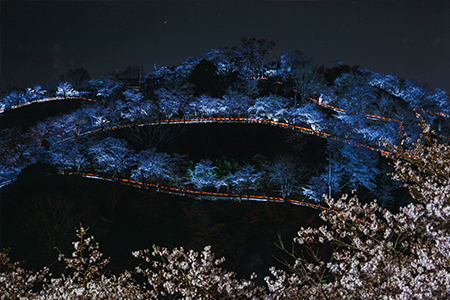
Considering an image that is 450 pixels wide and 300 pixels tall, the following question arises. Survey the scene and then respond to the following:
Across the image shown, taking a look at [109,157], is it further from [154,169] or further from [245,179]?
[245,179]

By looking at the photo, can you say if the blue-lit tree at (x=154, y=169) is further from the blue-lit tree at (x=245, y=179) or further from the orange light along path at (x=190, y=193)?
the blue-lit tree at (x=245, y=179)

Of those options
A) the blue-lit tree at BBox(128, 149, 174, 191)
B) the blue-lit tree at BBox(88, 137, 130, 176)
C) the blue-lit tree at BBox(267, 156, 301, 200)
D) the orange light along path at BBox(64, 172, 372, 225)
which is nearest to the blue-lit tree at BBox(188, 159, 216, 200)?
the orange light along path at BBox(64, 172, 372, 225)

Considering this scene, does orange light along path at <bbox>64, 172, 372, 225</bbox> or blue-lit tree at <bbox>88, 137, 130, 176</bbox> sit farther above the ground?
blue-lit tree at <bbox>88, 137, 130, 176</bbox>

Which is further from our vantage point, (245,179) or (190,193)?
(190,193)

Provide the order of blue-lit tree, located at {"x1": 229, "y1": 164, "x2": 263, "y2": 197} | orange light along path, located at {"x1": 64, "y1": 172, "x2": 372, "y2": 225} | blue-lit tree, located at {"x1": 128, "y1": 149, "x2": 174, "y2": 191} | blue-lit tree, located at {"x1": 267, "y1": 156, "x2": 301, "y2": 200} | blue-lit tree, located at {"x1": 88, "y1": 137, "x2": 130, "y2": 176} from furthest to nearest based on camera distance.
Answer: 1. blue-lit tree, located at {"x1": 88, "y1": 137, "x2": 130, "y2": 176}
2. blue-lit tree, located at {"x1": 128, "y1": 149, "x2": 174, "y2": 191}
3. blue-lit tree, located at {"x1": 229, "y1": 164, "x2": 263, "y2": 197}
4. blue-lit tree, located at {"x1": 267, "y1": 156, "x2": 301, "y2": 200}
5. orange light along path, located at {"x1": 64, "y1": 172, "x2": 372, "y2": 225}

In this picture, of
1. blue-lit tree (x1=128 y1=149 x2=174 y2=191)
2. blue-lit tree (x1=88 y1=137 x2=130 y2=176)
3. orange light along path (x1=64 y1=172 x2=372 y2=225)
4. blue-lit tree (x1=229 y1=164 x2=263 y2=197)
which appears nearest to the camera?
orange light along path (x1=64 y1=172 x2=372 y2=225)

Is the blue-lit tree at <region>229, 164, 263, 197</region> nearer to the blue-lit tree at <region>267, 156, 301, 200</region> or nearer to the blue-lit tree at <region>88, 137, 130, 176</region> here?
the blue-lit tree at <region>267, 156, 301, 200</region>

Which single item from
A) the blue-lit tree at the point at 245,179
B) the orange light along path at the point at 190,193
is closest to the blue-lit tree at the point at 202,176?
the orange light along path at the point at 190,193

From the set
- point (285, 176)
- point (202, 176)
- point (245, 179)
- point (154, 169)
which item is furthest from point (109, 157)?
point (285, 176)

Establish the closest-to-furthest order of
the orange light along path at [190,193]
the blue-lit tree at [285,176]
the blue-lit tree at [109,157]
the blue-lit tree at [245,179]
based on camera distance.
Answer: the orange light along path at [190,193]
the blue-lit tree at [285,176]
the blue-lit tree at [245,179]
the blue-lit tree at [109,157]

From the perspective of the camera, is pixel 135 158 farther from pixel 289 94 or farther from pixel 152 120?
pixel 289 94

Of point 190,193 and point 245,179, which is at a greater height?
point 245,179

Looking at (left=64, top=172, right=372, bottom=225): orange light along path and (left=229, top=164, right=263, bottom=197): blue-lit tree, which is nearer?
(left=64, top=172, right=372, bottom=225): orange light along path
